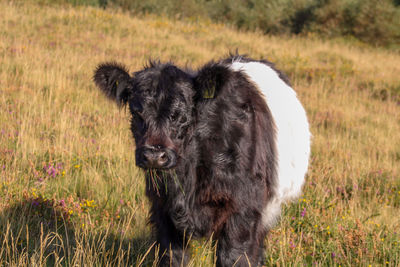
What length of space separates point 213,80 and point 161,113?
0.45m

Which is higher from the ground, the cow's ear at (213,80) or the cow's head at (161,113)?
the cow's ear at (213,80)

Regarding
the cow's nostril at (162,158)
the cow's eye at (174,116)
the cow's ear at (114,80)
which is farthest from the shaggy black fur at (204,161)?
the cow's ear at (114,80)

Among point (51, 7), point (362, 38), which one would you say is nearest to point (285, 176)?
point (51, 7)

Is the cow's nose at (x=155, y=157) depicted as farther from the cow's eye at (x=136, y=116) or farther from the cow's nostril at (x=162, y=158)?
the cow's eye at (x=136, y=116)

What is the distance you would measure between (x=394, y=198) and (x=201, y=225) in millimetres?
3048

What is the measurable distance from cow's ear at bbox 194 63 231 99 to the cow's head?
13cm

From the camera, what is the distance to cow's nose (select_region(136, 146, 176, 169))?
261 centimetres

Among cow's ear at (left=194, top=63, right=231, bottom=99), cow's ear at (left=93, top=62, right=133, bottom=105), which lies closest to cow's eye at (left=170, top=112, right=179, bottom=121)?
cow's ear at (left=194, top=63, right=231, bottom=99)

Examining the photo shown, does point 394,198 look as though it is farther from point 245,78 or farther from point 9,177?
point 9,177

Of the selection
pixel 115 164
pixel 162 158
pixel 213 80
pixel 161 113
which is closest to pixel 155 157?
pixel 162 158

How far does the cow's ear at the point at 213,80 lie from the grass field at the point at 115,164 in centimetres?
84

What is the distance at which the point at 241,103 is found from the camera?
10.3 ft

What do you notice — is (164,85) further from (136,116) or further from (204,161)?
(204,161)

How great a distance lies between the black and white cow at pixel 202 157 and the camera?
289 centimetres
